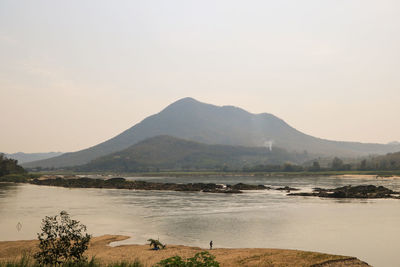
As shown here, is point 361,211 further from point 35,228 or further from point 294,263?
point 35,228

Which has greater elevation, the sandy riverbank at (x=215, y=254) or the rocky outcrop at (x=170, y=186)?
the sandy riverbank at (x=215, y=254)

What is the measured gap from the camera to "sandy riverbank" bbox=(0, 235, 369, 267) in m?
28.1

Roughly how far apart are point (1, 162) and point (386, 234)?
7525 inches

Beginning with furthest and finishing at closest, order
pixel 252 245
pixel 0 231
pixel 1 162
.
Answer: pixel 1 162
pixel 0 231
pixel 252 245

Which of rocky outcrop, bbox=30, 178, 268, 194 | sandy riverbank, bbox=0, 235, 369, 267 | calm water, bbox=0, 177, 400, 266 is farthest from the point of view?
rocky outcrop, bbox=30, 178, 268, 194

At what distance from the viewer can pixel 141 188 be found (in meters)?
130

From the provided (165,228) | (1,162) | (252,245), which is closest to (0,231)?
(165,228)

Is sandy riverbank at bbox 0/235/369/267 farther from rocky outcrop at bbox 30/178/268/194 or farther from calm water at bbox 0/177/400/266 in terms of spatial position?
rocky outcrop at bbox 30/178/268/194

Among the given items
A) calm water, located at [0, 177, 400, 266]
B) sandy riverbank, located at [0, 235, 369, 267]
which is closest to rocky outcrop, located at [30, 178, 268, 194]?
calm water, located at [0, 177, 400, 266]

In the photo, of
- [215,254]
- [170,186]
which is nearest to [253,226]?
[215,254]

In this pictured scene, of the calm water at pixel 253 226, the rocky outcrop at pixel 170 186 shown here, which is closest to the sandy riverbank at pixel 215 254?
the calm water at pixel 253 226

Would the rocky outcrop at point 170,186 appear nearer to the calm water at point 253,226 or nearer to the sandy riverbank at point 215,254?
the calm water at point 253,226

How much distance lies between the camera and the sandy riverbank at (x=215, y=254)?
2812cm

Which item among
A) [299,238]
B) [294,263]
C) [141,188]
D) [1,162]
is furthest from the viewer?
[1,162]
